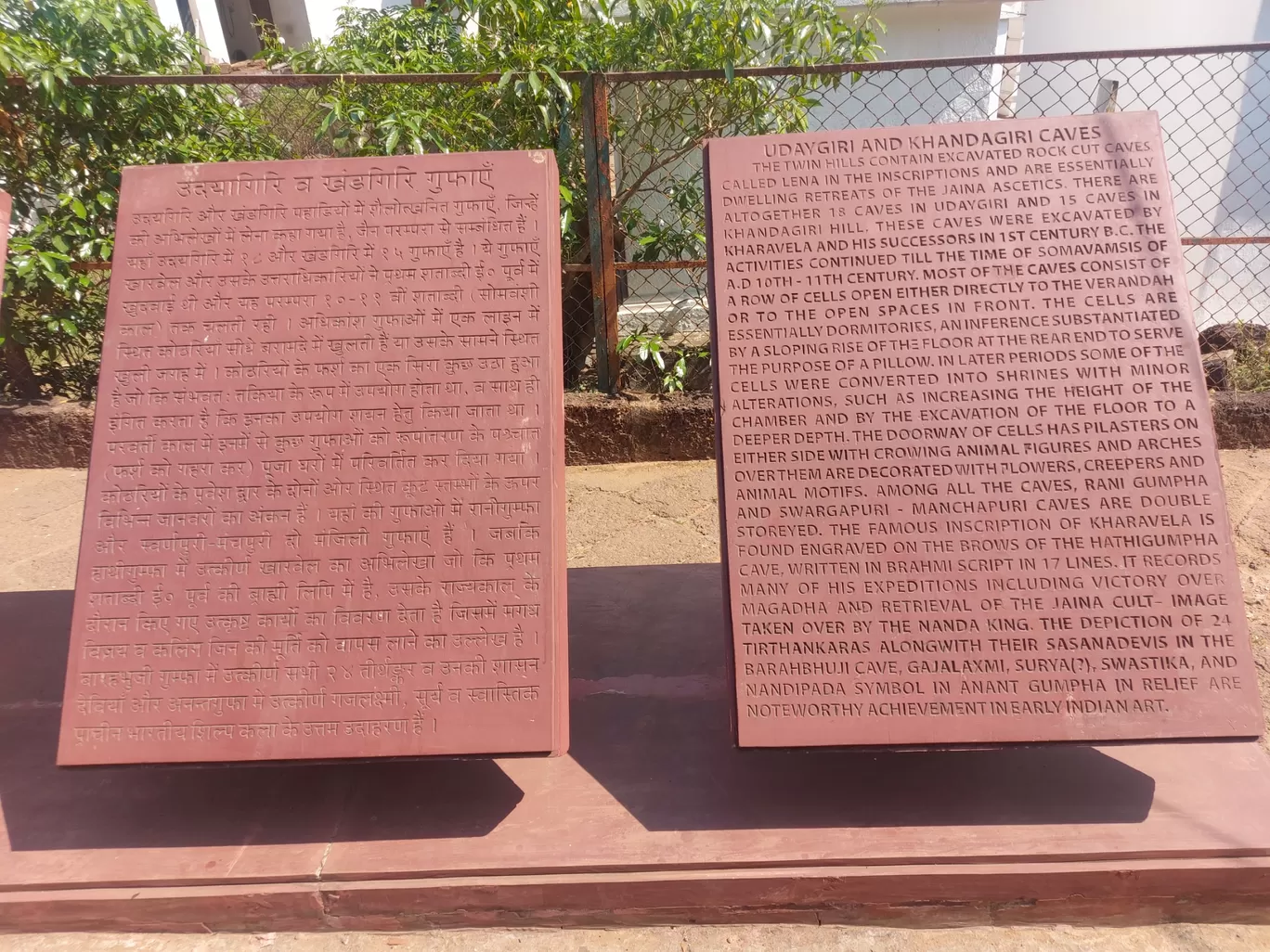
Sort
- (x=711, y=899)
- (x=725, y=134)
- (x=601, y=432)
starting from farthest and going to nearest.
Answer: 1. (x=725, y=134)
2. (x=601, y=432)
3. (x=711, y=899)

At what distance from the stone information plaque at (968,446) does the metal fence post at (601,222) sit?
1.70 meters

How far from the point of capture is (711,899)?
1455 mm

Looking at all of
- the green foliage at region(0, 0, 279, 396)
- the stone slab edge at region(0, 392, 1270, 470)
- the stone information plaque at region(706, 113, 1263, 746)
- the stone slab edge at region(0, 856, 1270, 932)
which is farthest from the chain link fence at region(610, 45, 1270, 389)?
the stone slab edge at region(0, 856, 1270, 932)

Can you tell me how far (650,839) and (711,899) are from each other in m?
0.16

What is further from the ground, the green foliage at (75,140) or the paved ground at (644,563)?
the green foliage at (75,140)

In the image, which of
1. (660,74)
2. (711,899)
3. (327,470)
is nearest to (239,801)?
(327,470)

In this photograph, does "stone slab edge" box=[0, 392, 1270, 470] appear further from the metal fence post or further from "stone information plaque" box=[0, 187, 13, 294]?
"stone information plaque" box=[0, 187, 13, 294]

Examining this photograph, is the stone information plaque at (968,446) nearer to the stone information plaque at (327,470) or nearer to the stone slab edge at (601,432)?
the stone information plaque at (327,470)

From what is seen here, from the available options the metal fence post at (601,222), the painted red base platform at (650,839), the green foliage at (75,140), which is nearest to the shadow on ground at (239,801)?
the painted red base platform at (650,839)

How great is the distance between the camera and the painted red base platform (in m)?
1.43

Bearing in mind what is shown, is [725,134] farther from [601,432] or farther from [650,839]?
[650,839]

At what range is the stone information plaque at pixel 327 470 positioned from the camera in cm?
149

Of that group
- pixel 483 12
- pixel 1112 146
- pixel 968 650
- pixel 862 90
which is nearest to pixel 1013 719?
pixel 968 650

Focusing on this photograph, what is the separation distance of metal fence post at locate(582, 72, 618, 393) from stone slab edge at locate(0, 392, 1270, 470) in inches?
7.3
